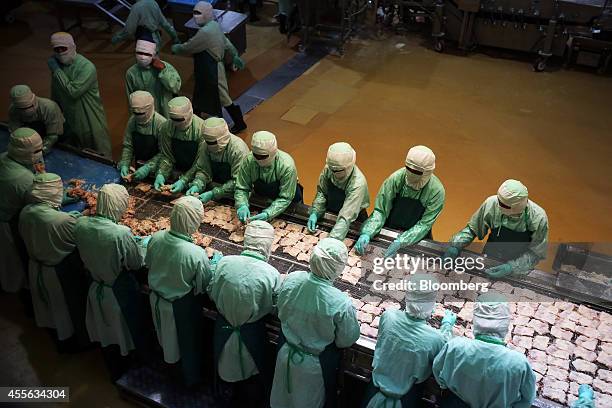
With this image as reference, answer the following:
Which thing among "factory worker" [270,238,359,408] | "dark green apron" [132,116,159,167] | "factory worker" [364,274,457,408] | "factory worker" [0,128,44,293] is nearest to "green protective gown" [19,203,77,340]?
"factory worker" [0,128,44,293]

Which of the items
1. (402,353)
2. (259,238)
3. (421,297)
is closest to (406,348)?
(402,353)

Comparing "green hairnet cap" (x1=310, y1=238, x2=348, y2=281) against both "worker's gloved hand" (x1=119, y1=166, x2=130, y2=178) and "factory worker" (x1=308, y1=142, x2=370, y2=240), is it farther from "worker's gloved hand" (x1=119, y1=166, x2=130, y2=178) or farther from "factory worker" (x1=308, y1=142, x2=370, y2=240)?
"worker's gloved hand" (x1=119, y1=166, x2=130, y2=178)

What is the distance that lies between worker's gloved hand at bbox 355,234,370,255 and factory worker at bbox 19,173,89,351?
7.76 ft

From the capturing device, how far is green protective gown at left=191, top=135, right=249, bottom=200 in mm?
5367

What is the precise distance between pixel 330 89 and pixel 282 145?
6.26ft

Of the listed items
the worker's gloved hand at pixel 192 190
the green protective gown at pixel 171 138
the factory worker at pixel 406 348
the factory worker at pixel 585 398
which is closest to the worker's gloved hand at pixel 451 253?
the factory worker at pixel 406 348

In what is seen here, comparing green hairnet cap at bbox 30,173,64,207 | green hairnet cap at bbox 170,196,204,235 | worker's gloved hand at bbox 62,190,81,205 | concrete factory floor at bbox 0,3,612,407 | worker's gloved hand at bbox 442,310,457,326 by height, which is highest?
green hairnet cap at bbox 170,196,204,235

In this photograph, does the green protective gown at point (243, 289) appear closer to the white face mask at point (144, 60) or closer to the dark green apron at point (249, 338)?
the dark green apron at point (249, 338)

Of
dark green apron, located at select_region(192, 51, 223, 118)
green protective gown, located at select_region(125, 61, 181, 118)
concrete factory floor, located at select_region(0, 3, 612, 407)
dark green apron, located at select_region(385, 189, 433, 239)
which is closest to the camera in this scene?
dark green apron, located at select_region(385, 189, 433, 239)

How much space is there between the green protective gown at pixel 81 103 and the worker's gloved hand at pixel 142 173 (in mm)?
1471

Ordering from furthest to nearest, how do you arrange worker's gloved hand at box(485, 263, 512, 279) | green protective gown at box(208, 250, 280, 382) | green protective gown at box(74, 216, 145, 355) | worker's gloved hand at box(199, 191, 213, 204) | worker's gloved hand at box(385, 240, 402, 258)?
worker's gloved hand at box(199, 191, 213, 204) → worker's gloved hand at box(385, 240, 402, 258) → worker's gloved hand at box(485, 263, 512, 279) → green protective gown at box(74, 216, 145, 355) → green protective gown at box(208, 250, 280, 382)

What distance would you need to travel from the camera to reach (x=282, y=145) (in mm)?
8188

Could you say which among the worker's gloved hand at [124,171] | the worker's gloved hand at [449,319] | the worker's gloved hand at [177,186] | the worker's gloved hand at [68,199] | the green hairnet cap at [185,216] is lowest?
the worker's gloved hand at [68,199]

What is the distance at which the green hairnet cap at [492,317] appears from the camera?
134 inches
